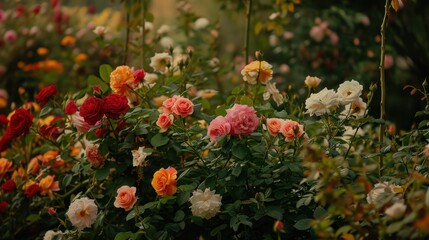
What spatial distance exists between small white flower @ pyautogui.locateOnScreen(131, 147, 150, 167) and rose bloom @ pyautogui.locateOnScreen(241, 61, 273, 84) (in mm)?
464

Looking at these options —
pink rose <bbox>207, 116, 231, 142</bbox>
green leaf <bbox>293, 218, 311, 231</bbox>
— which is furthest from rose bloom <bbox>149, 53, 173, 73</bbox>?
green leaf <bbox>293, 218, 311, 231</bbox>

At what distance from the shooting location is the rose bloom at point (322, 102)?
6.81 ft

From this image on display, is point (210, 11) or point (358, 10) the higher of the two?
point (358, 10)

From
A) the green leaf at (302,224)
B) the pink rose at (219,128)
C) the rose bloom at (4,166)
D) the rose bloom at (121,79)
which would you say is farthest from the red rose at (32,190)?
the green leaf at (302,224)

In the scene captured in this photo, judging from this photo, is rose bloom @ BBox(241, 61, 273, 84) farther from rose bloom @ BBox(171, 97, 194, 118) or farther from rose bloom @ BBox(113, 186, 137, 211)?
rose bloom @ BBox(113, 186, 137, 211)

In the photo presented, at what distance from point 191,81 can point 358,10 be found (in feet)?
8.22

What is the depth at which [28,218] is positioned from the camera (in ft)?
8.27

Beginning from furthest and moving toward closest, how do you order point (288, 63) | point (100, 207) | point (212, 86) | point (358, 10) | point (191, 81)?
point (288, 63) → point (358, 10) → point (212, 86) → point (191, 81) → point (100, 207)

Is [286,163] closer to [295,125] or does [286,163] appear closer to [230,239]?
[295,125]

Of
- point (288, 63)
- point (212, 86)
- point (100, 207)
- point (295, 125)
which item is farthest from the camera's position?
point (288, 63)

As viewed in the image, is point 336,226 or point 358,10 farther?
point 358,10

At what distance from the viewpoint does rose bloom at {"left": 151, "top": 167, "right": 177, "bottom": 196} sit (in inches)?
78.7

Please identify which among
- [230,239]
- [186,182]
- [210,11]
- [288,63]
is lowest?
[210,11]

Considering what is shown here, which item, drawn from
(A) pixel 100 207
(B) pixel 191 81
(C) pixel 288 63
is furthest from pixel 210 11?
(A) pixel 100 207
